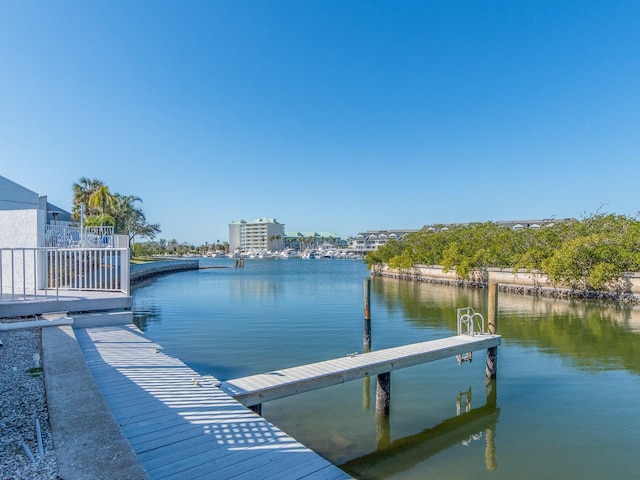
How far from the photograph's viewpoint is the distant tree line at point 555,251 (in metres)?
27.8

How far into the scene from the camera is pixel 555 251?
31.1 metres

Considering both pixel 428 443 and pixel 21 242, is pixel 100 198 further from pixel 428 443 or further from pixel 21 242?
pixel 428 443

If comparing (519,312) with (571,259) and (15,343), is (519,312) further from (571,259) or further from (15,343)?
(15,343)

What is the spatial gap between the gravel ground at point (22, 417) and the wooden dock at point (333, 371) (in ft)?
8.30

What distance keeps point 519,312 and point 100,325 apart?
20.9 metres

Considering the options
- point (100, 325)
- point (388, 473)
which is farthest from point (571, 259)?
point (100, 325)

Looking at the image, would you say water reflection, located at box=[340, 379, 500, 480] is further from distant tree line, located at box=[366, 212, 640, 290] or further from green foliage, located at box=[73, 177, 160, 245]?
green foliage, located at box=[73, 177, 160, 245]

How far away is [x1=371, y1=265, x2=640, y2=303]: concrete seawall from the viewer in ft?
87.6

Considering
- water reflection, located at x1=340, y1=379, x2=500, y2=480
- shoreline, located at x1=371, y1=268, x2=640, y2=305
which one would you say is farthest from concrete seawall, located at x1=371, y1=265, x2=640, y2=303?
water reflection, located at x1=340, y1=379, x2=500, y2=480

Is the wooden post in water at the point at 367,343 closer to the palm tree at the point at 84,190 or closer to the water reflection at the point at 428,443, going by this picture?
the water reflection at the point at 428,443

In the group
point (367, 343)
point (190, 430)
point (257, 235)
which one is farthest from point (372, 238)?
point (190, 430)

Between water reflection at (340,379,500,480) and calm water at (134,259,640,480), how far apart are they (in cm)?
2

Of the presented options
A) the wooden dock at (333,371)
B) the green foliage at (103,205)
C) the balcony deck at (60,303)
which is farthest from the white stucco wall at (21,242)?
the green foliage at (103,205)

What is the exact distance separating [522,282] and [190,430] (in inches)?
1352
